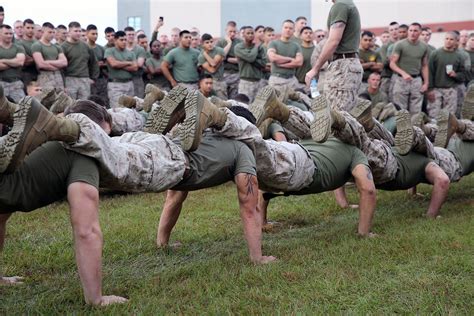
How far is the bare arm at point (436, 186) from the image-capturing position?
6.47 m

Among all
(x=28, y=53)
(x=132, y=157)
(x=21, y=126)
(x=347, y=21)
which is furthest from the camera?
(x=28, y=53)

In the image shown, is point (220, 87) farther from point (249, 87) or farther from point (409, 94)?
point (409, 94)

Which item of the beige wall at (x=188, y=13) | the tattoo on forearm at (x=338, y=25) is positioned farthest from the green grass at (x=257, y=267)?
the beige wall at (x=188, y=13)

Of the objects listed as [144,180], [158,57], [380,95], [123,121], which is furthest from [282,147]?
[158,57]

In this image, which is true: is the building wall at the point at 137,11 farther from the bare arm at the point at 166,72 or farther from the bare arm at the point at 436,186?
the bare arm at the point at 436,186

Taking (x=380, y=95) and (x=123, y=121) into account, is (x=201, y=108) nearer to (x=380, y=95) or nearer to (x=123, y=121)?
(x=123, y=121)

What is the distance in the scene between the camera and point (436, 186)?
656 centimetres

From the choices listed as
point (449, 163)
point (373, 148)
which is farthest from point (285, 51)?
point (373, 148)

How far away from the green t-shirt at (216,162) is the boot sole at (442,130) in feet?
10.6

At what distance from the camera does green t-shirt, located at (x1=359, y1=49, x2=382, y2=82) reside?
464 inches

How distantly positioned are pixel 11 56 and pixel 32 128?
22.4ft

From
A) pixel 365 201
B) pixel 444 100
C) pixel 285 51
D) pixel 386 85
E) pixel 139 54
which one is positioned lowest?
pixel 365 201

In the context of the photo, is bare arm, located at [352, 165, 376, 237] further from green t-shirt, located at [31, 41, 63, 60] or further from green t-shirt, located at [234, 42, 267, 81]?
green t-shirt, located at [31, 41, 63, 60]

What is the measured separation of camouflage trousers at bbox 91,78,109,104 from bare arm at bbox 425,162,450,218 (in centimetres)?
675
